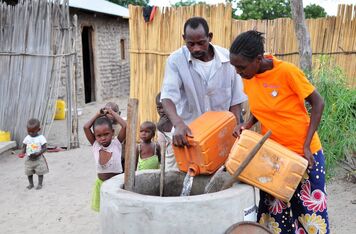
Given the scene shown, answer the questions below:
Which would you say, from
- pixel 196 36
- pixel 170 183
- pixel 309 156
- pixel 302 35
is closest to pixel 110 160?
pixel 170 183

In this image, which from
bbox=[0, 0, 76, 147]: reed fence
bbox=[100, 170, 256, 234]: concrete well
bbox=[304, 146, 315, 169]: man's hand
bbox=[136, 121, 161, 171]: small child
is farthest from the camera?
bbox=[0, 0, 76, 147]: reed fence

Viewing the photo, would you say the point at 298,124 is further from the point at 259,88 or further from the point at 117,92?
A: the point at 117,92

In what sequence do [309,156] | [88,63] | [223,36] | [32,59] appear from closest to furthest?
[309,156] < [223,36] < [32,59] < [88,63]

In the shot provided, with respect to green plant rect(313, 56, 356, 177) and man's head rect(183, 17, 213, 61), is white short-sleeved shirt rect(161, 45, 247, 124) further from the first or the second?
green plant rect(313, 56, 356, 177)

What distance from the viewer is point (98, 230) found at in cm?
431

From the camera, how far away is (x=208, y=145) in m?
2.53

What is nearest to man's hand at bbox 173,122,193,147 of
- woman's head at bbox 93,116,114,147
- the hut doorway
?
woman's head at bbox 93,116,114,147

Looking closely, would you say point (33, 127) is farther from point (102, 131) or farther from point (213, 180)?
point (213, 180)

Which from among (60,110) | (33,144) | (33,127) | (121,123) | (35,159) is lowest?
(60,110)

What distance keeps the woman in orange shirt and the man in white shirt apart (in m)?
0.27

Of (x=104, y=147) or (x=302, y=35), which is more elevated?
(x=302, y=35)

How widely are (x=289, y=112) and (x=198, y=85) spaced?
2.06ft

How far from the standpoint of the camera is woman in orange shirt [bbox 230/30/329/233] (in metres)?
2.52

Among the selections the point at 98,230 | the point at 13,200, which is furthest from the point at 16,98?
the point at 98,230
